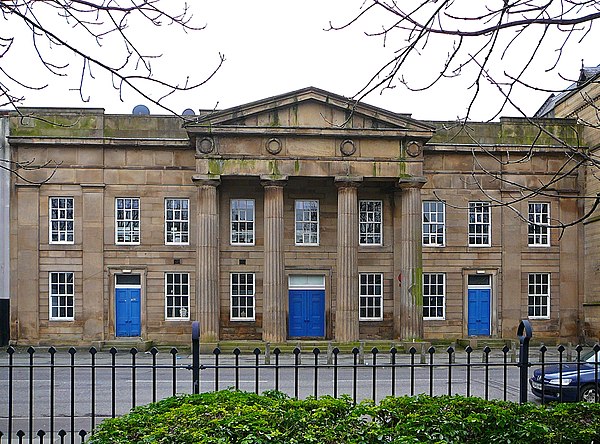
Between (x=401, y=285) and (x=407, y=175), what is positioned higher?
(x=407, y=175)

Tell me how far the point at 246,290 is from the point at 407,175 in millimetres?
9008

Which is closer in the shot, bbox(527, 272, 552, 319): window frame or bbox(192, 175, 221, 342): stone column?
bbox(192, 175, 221, 342): stone column

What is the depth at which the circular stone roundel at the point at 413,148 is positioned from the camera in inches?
1184

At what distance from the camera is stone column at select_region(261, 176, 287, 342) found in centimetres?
2941

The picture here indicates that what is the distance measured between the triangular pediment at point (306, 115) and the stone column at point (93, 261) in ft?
20.8

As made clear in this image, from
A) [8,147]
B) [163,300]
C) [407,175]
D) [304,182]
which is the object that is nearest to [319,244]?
[304,182]

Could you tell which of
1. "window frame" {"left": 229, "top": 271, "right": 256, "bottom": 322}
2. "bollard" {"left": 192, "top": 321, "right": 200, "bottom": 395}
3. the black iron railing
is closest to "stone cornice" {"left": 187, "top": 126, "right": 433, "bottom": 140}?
"window frame" {"left": 229, "top": 271, "right": 256, "bottom": 322}

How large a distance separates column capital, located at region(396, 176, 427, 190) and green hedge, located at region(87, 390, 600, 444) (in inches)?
903

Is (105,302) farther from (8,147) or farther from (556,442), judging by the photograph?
(556,442)

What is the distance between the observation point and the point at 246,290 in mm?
32000

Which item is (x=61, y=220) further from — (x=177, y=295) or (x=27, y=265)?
(x=177, y=295)

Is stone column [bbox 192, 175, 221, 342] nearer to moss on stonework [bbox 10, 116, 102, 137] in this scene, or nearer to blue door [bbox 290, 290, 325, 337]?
blue door [bbox 290, 290, 325, 337]

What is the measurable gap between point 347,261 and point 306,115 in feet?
21.3

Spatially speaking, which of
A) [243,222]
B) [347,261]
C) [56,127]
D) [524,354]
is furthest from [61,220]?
[524,354]
